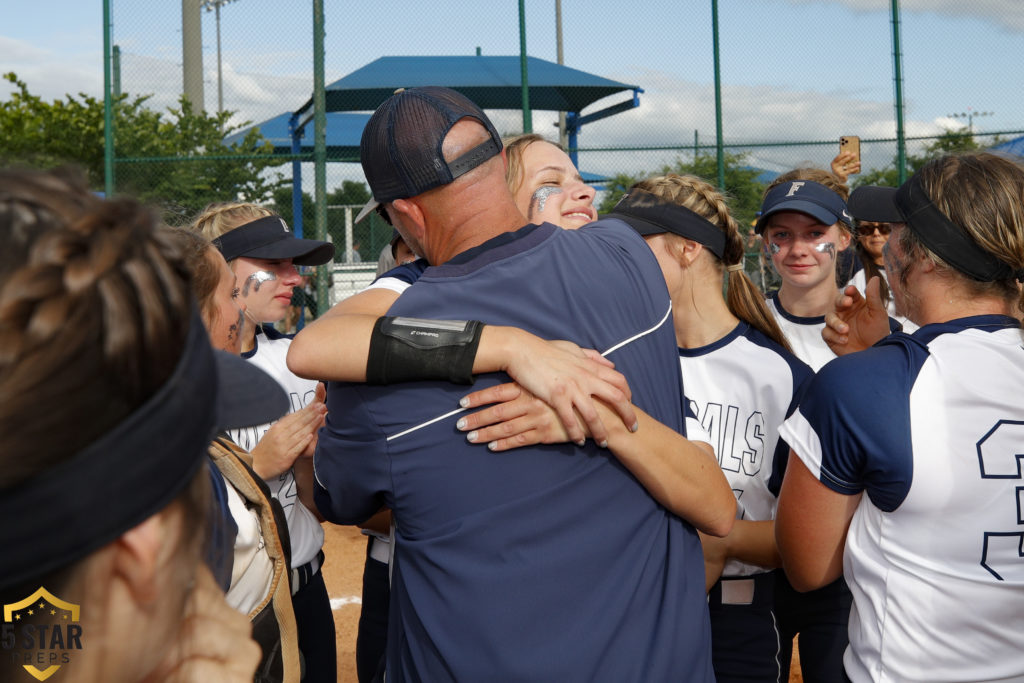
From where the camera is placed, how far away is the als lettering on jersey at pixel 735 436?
2822mm

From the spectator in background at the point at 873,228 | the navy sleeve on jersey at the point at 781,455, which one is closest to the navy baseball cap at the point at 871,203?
the spectator in background at the point at 873,228

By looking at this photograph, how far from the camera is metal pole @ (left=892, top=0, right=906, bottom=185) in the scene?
10125mm

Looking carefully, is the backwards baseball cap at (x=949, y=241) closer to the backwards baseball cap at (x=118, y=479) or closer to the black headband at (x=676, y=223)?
the black headband at (x=676, y=223)

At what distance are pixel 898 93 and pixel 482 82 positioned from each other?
5.78m

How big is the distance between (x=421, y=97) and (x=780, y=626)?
228cm

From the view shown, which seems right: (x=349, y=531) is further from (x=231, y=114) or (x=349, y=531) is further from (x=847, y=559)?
(x=231, y=114)

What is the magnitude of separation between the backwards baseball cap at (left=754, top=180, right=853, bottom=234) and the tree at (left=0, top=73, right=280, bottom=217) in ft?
21.8

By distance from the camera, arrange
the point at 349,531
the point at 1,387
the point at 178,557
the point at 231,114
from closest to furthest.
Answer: the point at 1,387 → the point at 178,557 → the point at 349,531 → the point at 231,114

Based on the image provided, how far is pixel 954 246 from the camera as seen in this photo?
6.55ft

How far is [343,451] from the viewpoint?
1686mm

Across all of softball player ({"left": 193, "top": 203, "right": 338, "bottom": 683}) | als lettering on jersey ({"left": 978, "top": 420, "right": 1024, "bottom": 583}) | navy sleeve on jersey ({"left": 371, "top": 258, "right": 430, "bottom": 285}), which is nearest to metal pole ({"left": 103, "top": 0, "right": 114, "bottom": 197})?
softball player ({"left": 193, "top": 203, "right": 338, "bottom": 683})

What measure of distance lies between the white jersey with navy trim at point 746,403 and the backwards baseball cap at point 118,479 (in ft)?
7.17

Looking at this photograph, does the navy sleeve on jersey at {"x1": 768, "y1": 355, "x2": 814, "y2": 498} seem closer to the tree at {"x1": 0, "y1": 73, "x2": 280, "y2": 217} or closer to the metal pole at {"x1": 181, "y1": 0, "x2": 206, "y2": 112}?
the tree at {"x1": 0, "y1": 73, "x2": 280, "y2": 217}

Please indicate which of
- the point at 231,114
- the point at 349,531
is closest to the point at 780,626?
the point at 349,531
